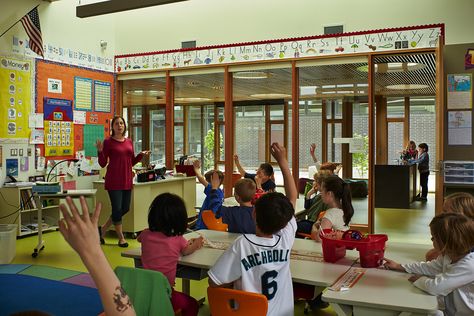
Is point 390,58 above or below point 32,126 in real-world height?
above

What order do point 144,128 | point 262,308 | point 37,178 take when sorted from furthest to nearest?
point 144,128
point 37,178
point 262,308

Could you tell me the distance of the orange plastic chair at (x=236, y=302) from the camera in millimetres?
2041

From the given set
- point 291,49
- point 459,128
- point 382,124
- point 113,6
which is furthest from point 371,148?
point 382,124

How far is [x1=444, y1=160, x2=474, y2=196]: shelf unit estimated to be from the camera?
5.40 metres

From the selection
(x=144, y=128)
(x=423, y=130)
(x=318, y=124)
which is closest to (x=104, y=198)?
(x=144, y=128)

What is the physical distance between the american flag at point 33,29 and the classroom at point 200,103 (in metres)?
0.03

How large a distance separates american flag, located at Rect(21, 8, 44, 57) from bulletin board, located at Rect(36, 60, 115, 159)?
0.29 meters

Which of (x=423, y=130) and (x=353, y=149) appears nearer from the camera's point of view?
(x=353, y=149)

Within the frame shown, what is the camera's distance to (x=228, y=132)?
737 centimetres

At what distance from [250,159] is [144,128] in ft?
6.57

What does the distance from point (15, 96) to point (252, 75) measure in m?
3.45

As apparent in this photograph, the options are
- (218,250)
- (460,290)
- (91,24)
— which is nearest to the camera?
(460,290)

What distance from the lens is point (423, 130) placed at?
10758 millimetres

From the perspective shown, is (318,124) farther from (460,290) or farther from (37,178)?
(460,290)
